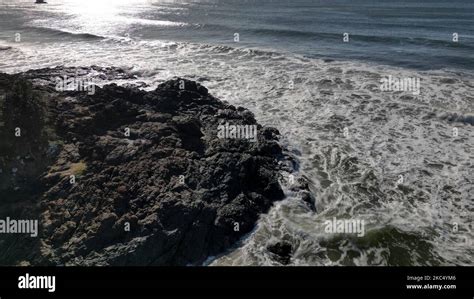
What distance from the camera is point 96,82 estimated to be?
37.1m

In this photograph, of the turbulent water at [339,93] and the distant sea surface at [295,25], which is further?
the distant sea surface at [295,25]

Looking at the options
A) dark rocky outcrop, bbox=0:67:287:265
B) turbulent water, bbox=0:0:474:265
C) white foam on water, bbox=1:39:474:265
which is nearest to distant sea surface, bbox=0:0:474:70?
turbulent water, bbox=0:0:474:265

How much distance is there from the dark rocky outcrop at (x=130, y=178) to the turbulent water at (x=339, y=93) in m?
1.56

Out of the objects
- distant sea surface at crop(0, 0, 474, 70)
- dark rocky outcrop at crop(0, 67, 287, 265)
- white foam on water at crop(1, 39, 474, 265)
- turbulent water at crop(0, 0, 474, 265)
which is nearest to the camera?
dark rocky outcrop at crop(0, 67, 287, 265)

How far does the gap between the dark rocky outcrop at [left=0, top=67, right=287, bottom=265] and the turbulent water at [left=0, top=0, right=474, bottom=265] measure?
1.56 meters

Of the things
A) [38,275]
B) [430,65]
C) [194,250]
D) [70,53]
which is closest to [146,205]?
[194,250]

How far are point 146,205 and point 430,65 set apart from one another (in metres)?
36.4

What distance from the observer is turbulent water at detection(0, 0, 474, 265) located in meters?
18.4

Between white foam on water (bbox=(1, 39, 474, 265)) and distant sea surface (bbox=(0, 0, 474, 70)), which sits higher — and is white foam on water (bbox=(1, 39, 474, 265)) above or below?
→ below

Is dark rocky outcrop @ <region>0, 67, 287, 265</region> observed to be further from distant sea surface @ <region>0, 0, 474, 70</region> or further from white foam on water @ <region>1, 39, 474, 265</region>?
distant sea surface @ <region>0, 0, 474, 70</region>

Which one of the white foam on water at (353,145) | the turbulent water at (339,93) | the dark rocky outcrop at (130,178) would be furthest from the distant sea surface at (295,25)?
the dark rocky outcrop at (130,178)

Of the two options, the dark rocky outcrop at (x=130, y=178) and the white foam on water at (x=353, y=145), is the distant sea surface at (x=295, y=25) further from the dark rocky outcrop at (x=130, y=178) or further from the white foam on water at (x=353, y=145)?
the dark rocky outcrop at (x=130, y=178)

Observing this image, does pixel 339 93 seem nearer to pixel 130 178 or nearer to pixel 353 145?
pixel 353 145

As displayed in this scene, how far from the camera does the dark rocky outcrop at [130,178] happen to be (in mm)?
16875
